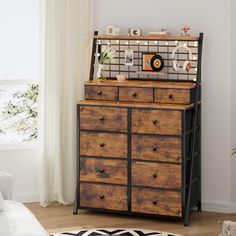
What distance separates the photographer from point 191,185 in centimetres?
542

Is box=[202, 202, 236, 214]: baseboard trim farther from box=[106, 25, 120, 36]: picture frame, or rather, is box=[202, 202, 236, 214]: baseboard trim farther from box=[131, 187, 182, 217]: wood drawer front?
box=[106, 25, 120, 36]: picture frame

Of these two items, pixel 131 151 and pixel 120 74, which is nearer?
pixel 131 151

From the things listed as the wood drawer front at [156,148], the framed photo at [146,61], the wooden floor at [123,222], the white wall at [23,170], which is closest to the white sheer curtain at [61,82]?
the white wall at [23,170]

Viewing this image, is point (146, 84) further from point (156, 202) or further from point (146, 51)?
point (156, 202)

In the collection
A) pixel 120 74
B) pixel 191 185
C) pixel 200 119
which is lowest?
pixel 191 185

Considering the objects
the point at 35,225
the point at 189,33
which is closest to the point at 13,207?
the point at 35,225

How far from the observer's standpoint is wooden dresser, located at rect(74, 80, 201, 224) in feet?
17.3

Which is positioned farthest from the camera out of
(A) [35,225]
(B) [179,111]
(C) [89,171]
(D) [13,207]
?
(C) [89,171]

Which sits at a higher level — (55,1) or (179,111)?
(55,1)

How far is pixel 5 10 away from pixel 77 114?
3.80 feet

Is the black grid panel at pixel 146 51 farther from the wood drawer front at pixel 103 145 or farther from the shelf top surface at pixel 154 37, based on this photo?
the wood drawer front at pixel 103 145

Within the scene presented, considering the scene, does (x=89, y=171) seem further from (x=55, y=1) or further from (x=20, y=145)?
(x=55, y=1)

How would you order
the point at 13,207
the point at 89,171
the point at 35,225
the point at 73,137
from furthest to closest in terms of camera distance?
the point at 73,137, the point at 89,171, the point at 13,207, the point at 35,225

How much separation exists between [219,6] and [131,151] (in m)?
1.39
